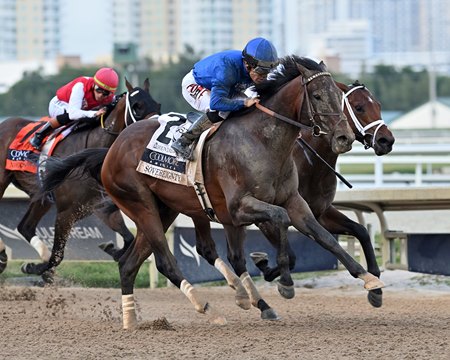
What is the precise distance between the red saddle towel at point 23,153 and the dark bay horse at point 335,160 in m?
2.29

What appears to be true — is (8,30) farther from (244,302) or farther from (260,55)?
(260,55)

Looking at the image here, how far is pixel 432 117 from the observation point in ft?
171

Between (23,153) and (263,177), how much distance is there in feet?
10.9

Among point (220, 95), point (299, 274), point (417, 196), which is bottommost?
point (299, 274)

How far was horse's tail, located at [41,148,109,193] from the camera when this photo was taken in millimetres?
7812

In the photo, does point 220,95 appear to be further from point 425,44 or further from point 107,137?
point 425,44

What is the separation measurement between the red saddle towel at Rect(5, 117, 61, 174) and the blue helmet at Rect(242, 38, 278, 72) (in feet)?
9.40

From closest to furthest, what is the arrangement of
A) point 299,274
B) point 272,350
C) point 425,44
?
point 272,350 < point 299,274 < point 425,44

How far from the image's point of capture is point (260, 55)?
A: 22.8 feet

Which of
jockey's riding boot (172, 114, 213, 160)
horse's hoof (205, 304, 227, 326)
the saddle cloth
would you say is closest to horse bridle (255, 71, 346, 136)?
jockey's riding boot (172, 114, 213, 160)

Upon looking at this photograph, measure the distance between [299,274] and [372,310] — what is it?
2725 mm

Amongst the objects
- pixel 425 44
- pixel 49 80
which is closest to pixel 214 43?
pixel 425 44

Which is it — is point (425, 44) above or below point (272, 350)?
below

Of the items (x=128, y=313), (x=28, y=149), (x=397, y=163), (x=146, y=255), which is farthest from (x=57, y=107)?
(x=397, y=163)
